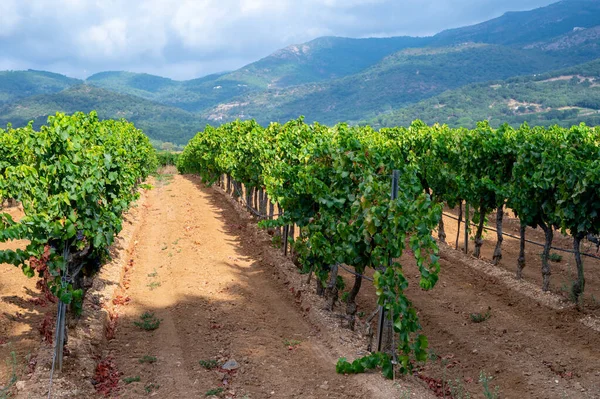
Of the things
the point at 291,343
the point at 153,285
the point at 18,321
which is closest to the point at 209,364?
the point at 291,343

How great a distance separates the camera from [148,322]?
14164 millimetres

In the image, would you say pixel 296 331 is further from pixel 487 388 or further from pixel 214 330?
pixel 487 388

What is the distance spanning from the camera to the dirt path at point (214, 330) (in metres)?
10.5

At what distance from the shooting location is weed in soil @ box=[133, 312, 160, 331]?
13762mm

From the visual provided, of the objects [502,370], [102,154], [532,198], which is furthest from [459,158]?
[102,154]

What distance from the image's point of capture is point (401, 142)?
27.6 meters

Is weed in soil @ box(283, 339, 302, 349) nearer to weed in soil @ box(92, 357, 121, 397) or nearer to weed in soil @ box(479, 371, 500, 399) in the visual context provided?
weed in soil @ box(92, 357, 121, 397)

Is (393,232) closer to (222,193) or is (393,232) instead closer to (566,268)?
(566,268)

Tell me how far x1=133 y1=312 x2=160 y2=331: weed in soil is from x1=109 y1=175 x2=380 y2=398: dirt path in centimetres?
16

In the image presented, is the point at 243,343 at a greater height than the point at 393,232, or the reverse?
the point at 393,232

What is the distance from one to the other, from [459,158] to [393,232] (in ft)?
43.2

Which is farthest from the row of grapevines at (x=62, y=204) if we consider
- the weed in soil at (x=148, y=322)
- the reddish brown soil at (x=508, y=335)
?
the reddish brown soil at (x=508, y=335)

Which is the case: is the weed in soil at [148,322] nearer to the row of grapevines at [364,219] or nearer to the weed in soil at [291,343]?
the weed in soil at [291,343]

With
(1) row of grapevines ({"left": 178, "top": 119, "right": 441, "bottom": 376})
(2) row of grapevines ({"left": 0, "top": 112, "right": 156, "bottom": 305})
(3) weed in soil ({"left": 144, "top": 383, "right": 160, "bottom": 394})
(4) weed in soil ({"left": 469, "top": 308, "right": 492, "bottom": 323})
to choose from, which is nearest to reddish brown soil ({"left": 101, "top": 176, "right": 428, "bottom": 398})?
(3) weed in soil ({"left": 144, "top": 383, "right": 160, "bottom": 394})
